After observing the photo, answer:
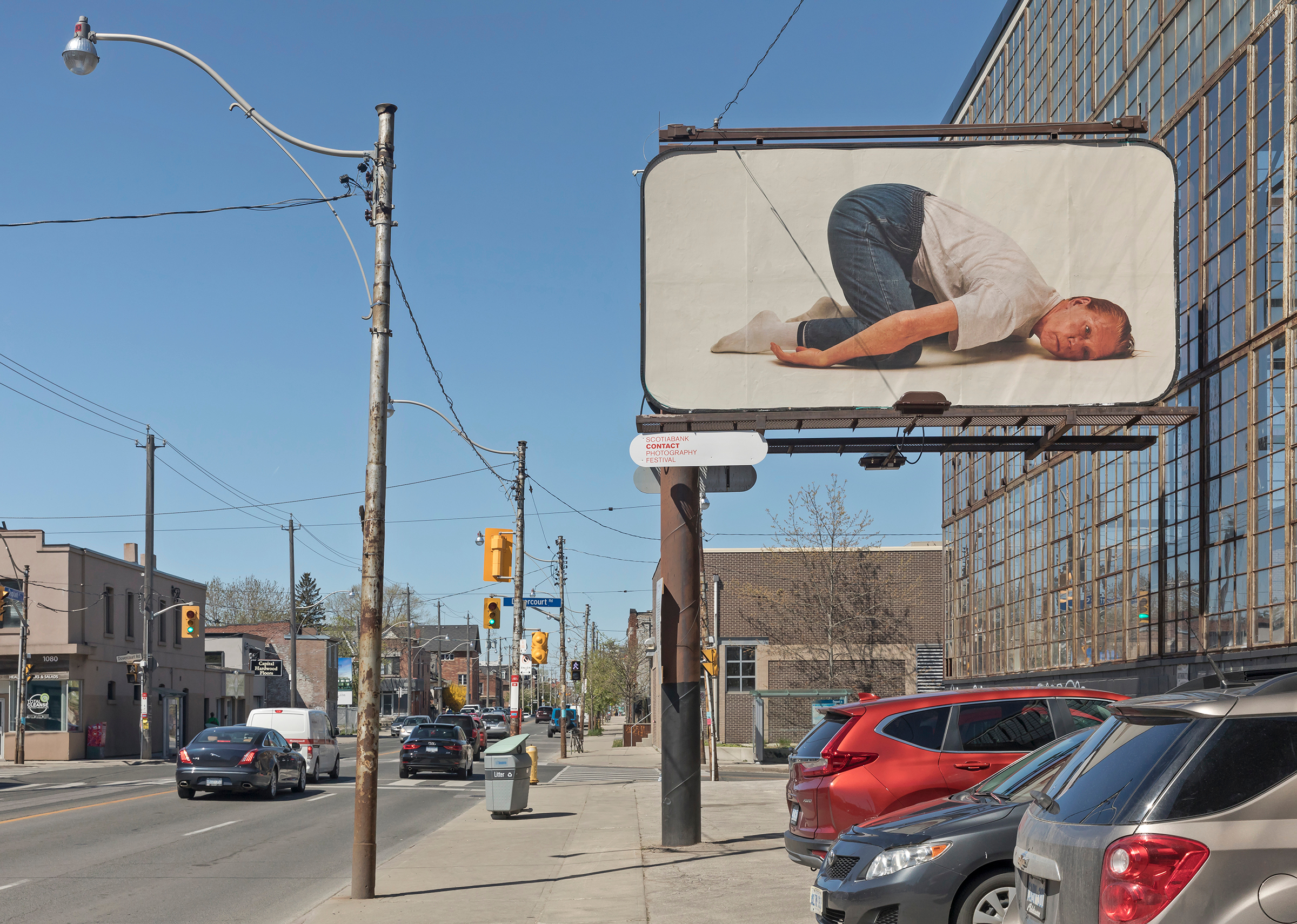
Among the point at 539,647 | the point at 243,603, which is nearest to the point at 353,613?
the point at 243,603

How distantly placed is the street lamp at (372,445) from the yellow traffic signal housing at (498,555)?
527 inches

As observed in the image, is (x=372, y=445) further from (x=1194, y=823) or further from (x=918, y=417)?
(x=1194, y=823)

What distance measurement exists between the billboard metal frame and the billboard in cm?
23

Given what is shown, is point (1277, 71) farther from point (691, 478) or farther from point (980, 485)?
→ point (980, 485)

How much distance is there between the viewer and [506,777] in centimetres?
2133

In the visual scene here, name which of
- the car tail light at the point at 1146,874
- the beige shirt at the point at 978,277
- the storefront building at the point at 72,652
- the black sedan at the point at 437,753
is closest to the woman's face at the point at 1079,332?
the beige shirt at the point at 978,277

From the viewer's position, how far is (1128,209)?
1636cm

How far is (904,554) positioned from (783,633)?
5815 millimetres

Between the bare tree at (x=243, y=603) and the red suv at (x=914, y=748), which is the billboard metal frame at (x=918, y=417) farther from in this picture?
the bare tree at (x=243, y=603)

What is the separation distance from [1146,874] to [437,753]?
31817 mm

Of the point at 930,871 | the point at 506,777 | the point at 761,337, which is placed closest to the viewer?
the point at 930,871

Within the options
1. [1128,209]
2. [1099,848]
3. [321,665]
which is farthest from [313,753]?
[321,665]

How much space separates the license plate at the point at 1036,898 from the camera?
5.06 metres

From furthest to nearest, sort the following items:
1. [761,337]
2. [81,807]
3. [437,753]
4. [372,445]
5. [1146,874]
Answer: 1. [437,753]
2. [81,807]
3. [761,337]
4. [372,445]
5. [1146,874]
